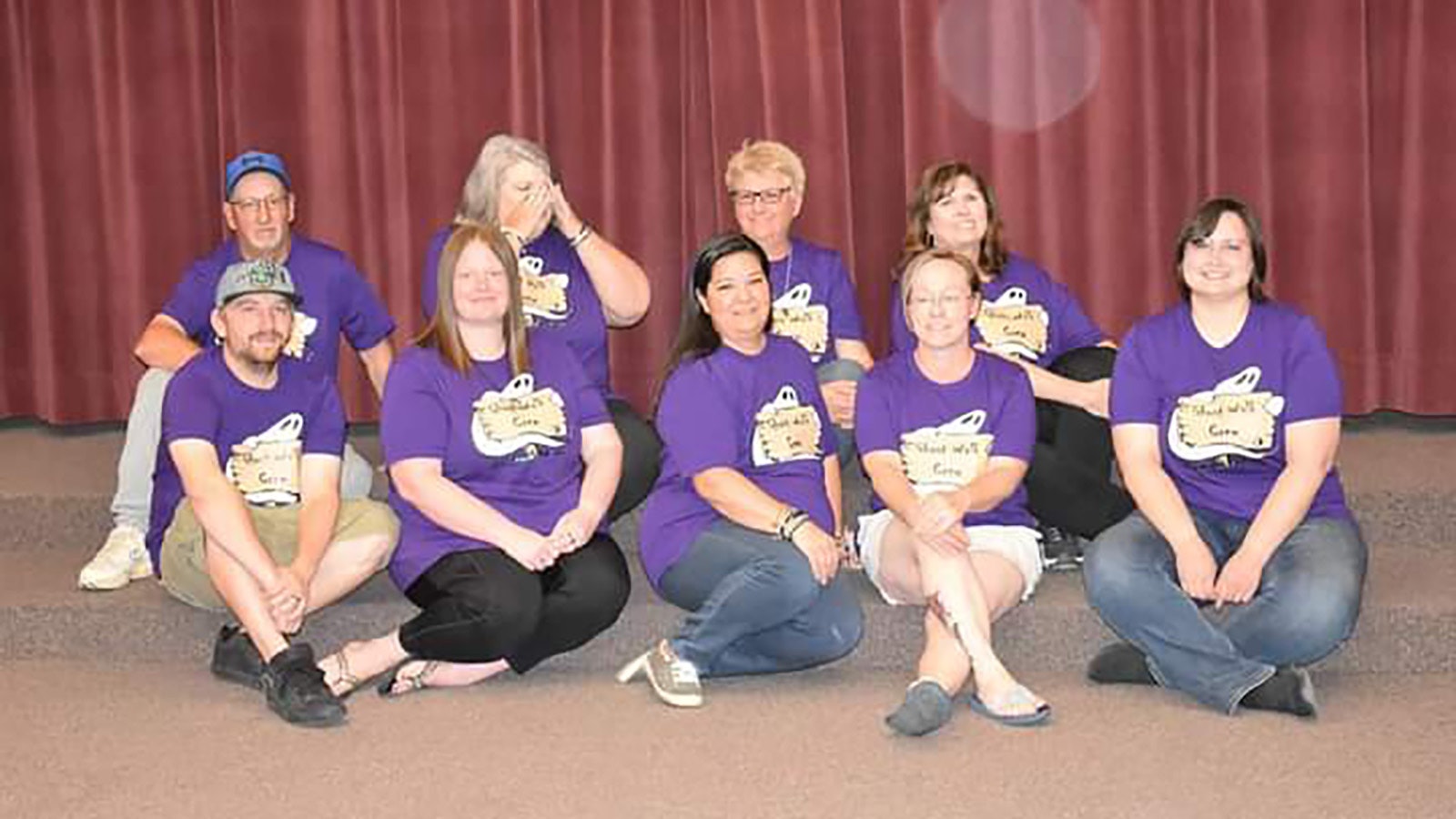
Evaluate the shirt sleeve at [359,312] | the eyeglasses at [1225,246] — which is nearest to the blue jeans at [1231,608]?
the eyeglasses at [1225,246]

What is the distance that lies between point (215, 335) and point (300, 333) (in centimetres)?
23

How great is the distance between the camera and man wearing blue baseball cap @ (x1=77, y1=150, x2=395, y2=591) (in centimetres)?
388

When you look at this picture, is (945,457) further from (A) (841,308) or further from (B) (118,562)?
(B) (118,562)

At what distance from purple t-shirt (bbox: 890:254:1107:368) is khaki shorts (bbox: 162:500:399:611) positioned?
1.17 meters

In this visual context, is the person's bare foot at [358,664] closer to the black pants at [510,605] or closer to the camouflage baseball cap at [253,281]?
the black pants at [510,605]

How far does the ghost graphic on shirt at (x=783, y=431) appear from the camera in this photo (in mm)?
3553

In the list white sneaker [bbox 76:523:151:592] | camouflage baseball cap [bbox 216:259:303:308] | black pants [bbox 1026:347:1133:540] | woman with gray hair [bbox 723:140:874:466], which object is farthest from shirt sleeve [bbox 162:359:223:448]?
black pants [bbox 1026:347:1133:540]

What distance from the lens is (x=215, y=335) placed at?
4039 mm

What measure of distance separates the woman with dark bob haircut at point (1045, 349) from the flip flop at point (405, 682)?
1197 millimetres

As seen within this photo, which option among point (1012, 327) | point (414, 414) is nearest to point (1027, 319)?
point (1012, 327)

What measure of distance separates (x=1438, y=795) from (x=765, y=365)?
57.3 inches

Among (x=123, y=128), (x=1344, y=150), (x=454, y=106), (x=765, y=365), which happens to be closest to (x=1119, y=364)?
(x=765, y=365)

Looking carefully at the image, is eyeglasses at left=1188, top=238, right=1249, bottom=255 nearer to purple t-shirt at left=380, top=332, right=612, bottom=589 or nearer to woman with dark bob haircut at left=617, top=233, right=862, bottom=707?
woman with dark bob haircut at left=617, top=233, right=862, bottom=707

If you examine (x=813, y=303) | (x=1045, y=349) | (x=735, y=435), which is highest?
(x=813, y=303)
